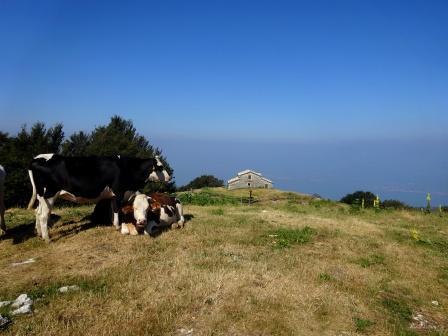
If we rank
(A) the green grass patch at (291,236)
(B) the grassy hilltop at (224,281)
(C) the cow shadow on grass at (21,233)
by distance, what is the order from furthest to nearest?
(A) the green grass patch at (291,236)
(C) the cow shadow on grass at (21,233)
(B) the grassy hilltop at (224,281)

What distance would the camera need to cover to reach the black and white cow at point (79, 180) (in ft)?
41.4

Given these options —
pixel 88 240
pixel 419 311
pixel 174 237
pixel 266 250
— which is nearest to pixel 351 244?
pixel 266 250

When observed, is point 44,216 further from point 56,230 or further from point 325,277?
point 325,277

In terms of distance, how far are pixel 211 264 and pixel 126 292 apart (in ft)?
9.35

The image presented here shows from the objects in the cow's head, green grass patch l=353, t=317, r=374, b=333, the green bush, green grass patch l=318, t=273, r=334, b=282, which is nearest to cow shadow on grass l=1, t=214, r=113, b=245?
the cow's head

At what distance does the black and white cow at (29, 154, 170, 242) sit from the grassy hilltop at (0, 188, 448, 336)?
43.4 inches

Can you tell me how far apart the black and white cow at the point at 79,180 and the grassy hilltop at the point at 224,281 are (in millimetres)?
1103

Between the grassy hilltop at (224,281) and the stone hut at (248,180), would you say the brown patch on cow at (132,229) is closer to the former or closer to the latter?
the grassy hilltop at (224,281)

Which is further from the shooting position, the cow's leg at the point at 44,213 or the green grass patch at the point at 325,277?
the cow's leg at the point at 44,213

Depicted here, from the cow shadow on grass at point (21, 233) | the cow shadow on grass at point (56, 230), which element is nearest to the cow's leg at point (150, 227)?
the cow shadow on grass at point (56, 230)

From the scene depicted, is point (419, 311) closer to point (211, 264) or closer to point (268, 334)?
point (268, 334)

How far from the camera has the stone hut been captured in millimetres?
74312

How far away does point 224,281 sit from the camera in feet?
30.9

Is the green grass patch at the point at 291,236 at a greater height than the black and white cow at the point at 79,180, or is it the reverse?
the black and white cow at the point at 79,180
